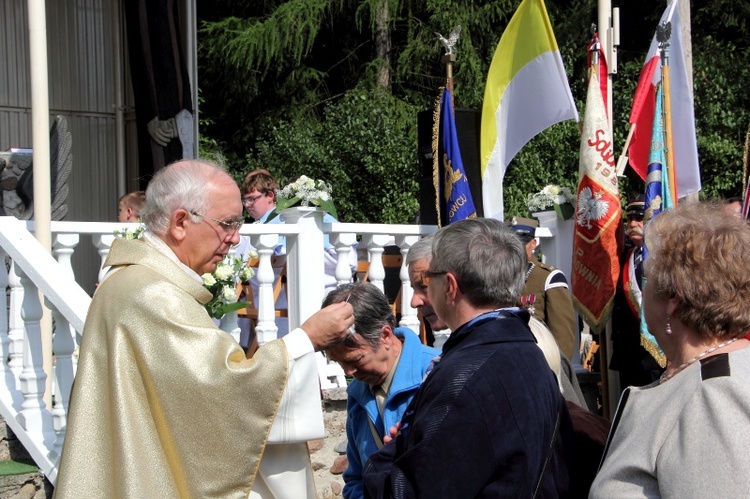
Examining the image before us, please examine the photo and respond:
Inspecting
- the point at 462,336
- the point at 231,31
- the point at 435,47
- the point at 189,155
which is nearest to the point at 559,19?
the point at 435,47

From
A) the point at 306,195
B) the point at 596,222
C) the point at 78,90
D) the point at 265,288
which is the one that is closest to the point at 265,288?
the point at 265,288

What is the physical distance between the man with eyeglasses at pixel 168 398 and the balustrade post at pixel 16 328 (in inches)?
88.3

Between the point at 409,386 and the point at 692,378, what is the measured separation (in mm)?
1426

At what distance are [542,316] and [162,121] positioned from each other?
4366 millimetres

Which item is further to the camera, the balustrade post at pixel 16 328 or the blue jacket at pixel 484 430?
the balustrade post at pixel 16 328

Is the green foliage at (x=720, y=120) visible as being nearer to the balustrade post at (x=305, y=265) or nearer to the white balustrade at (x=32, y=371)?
the balustrade post at (x=305, y=265)

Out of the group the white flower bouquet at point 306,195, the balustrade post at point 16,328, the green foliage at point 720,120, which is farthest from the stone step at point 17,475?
the green foliage at point 720,120

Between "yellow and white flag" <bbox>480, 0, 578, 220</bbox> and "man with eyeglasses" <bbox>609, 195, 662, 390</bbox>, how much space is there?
975 millimetres

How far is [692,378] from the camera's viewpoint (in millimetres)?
2068

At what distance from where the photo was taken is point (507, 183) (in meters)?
14.8

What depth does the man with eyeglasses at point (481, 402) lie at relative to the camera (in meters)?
2.40

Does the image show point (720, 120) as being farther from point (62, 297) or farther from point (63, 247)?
point (62, 297)

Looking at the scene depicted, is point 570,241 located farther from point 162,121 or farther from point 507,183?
point 507,183

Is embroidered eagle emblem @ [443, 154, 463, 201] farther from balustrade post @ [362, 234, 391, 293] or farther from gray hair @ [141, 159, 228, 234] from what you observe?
gray hair @ [141, 159, 228, 234]
